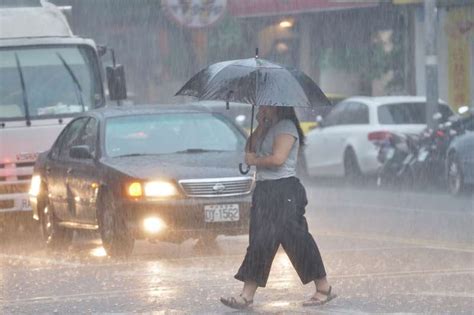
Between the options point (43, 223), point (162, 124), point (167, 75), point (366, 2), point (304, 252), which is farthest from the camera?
point (167, 75)

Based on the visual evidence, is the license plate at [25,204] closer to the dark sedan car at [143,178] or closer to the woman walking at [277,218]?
the dark sedan car at [143,178]

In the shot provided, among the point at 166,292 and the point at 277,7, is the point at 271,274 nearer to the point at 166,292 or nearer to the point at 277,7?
the point at 166,292

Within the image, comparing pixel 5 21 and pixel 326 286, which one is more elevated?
pixel 5 21

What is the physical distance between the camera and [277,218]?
1037 cm

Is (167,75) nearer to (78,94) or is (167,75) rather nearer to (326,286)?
(78,94)

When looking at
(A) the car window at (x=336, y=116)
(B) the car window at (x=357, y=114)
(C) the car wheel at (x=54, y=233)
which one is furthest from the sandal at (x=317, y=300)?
(A) the car window at (x=336, y=116)

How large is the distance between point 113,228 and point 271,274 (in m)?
2.33

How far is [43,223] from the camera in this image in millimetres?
16359

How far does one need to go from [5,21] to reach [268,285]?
307 inches

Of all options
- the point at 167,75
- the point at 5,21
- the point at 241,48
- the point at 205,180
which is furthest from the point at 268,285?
the point at 167,75

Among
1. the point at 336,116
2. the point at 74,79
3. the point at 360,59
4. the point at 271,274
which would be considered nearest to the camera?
the point at 271,274

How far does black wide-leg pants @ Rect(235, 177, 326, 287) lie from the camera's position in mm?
10352

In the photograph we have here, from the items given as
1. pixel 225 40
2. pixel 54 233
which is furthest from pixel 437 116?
pixel 225 40

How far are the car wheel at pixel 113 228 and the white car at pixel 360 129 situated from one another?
1094 cm
